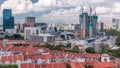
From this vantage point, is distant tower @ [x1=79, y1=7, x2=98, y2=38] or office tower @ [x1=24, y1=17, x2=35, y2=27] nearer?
distant tower @ [x1=79, y1=7, x2=98, y2=38]

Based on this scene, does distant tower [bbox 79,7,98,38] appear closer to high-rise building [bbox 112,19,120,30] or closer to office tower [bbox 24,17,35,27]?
office tower [bbox 24,17,35,27]

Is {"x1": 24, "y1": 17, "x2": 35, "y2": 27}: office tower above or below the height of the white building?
above

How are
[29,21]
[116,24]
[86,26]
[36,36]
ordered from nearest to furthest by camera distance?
[36,36], [86,26], [29,21], [116,24]

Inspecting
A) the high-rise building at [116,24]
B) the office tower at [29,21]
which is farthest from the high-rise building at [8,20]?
the high-rise building at [116,24]

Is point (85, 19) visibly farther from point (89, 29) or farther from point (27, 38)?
point (27, 38)

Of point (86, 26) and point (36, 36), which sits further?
point (86, 26)

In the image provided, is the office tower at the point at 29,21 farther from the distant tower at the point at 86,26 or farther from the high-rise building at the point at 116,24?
the high-rise building at the point at 116,24

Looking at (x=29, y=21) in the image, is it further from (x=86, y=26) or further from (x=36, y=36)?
(x=36, y=36)

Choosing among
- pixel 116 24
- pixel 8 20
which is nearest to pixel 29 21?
pixel 8 20

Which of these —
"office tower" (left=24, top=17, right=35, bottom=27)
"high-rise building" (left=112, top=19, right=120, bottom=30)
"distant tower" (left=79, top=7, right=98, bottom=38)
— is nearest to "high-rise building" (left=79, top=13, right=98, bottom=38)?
"distant tower" (left=79, top=7, right=98, bottom=38)

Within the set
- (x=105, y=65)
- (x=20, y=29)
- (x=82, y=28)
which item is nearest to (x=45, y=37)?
(x=82, y=28)

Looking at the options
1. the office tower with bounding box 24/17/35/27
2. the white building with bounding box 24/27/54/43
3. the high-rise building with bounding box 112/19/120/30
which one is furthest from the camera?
the high-rise building with bounding box 112/19/120/30
